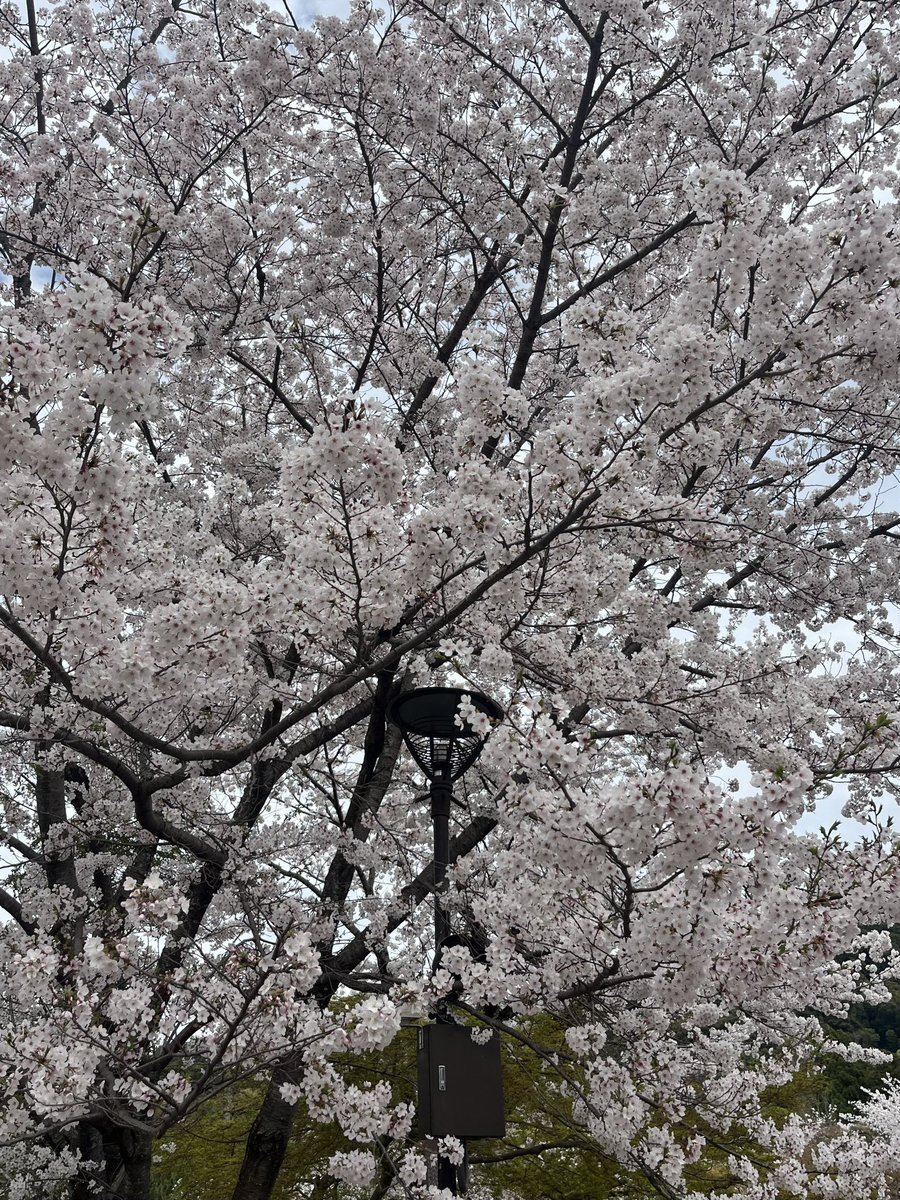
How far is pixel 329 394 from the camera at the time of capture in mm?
8461

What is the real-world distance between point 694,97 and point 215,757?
6.32m

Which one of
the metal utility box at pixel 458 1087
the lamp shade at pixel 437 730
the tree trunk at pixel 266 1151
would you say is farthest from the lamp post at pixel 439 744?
the tree trunk at pixel 266 1151

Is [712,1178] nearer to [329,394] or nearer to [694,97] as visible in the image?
[329,394]

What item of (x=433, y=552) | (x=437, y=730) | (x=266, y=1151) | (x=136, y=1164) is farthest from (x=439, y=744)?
(x=136, y=1164)

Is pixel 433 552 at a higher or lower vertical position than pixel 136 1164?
higher

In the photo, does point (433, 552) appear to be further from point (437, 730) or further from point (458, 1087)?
point (458, 1087)

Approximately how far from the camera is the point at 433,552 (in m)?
4.36

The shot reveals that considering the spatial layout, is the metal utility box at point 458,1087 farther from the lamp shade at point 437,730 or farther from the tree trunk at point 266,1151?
the tree trunk at point 266,1151

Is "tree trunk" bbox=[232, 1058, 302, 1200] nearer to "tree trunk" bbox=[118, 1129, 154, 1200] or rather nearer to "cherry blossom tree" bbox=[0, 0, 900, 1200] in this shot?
"cherry blossom tree" bbox=[0, 0, 900, 1200]

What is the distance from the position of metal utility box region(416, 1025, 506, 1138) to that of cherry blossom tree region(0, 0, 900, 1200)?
0.26 meters

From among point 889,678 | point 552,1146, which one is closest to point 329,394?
point 889,678

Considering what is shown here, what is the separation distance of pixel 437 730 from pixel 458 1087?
1.90 m

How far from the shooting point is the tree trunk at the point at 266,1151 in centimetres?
590

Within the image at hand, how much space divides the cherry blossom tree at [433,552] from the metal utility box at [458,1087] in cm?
26
